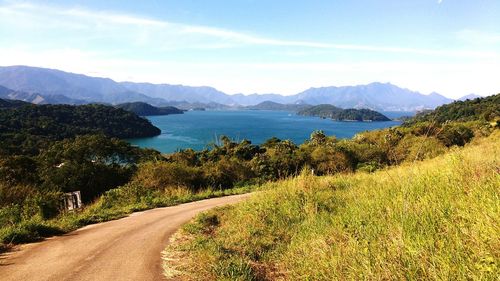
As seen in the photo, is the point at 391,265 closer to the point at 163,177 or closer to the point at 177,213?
the point at 177,213

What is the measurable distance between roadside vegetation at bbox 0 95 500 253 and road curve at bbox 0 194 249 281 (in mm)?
880

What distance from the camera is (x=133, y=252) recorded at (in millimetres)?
6547

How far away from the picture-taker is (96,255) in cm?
634

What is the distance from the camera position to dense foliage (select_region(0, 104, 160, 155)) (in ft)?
259

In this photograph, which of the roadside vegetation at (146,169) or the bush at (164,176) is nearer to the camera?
the roadside vegetation at (146,169)

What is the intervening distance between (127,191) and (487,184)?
12999 mm

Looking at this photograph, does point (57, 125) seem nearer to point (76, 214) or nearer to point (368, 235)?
point (76, 214)

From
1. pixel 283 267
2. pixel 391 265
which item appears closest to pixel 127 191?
pixel 283 267

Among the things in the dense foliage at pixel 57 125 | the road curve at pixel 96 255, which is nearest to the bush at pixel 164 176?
the road curve at pixel 96 255

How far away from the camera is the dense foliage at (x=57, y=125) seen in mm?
78812

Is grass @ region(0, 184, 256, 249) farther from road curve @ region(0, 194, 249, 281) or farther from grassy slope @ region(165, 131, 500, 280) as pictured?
grassy slope @ region(165, 131, 500, 280)

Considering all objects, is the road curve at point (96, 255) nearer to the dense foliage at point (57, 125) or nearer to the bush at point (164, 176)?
the bush at point (164, 176)

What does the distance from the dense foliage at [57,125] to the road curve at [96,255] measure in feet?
234

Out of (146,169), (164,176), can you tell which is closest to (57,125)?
(146,169)
